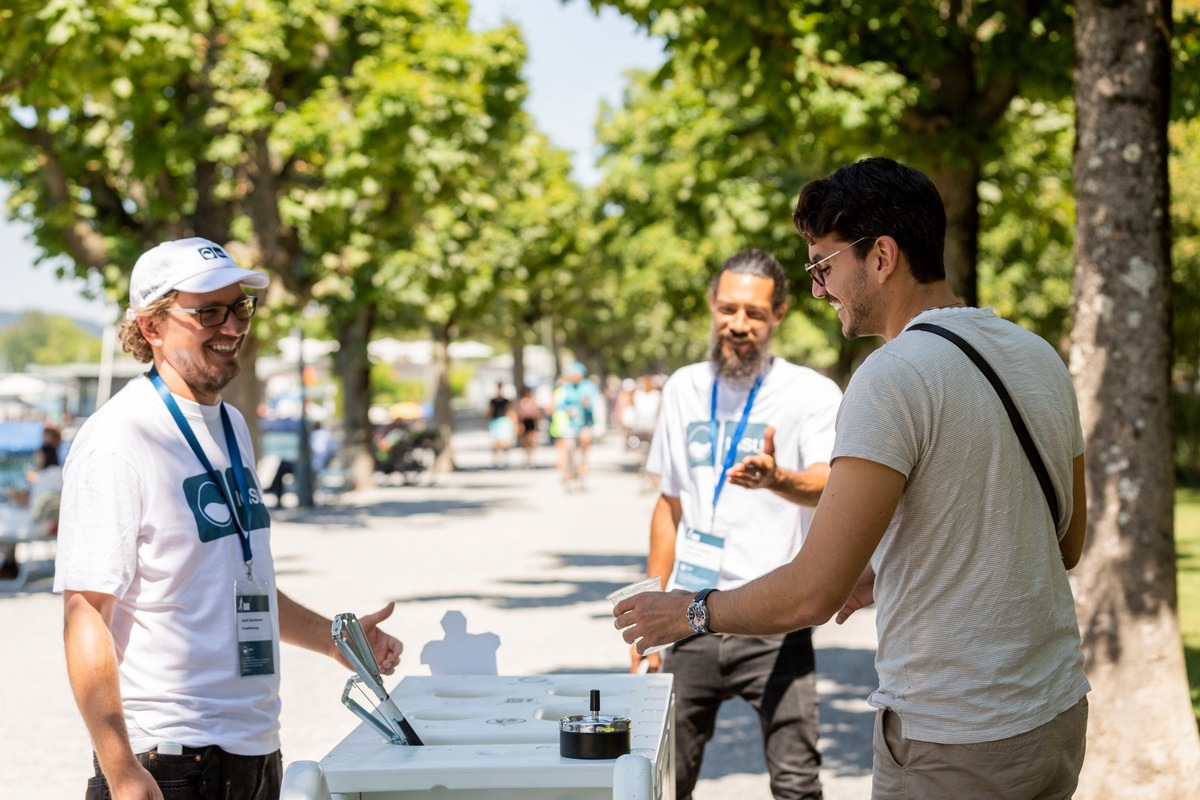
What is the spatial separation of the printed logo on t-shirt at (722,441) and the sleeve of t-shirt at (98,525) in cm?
212

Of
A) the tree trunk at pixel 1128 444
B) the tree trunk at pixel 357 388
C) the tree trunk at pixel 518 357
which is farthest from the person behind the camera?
the tree trunk at pixel 518 357

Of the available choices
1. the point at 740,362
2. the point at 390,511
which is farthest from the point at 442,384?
the point at 740,362

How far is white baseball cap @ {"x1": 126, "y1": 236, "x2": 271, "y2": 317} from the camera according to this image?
3525mm

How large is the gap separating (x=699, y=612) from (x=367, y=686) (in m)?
0.67

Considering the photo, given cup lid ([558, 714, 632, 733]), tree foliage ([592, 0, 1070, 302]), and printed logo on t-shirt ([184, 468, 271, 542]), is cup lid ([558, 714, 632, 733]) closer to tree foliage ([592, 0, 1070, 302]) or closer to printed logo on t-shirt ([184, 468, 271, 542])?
printed logo on t-shirt ([184, 468, 271, 542])

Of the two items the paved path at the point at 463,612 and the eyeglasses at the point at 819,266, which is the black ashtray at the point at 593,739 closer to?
the eyeglasses at the point at 819,266

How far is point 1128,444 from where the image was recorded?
6309 mm

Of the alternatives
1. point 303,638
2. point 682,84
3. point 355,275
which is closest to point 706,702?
point 303,638

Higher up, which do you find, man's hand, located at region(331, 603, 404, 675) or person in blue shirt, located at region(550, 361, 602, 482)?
person in blue shirt, located at region(550, 361, 602, 482)

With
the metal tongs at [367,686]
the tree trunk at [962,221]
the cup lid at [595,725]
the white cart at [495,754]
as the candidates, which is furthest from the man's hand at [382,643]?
the tree trunk at [962,221]

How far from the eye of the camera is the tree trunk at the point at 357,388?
28.0 metres

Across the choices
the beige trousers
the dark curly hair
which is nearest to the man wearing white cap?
the beige trousers

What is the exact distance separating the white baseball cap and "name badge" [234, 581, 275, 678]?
0.68 meters

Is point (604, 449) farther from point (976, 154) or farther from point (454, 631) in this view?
point (454, 631)
